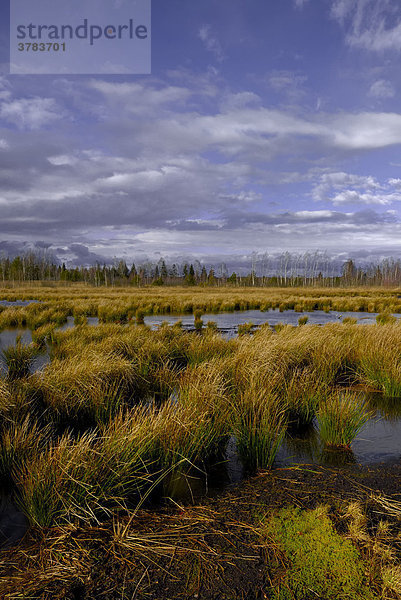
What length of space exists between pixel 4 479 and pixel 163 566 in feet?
7.45

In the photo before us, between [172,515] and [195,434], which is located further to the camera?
[195,434]

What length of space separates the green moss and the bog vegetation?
0.04 ft

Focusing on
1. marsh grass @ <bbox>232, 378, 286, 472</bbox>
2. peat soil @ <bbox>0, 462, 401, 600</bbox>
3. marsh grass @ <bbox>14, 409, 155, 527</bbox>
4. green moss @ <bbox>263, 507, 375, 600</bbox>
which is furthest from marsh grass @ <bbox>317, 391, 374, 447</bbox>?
marsh grass @ <bbox>14, 409, 155, 527</bbox>

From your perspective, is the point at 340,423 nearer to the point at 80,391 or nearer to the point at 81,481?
the point at 81,481

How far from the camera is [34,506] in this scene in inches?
118

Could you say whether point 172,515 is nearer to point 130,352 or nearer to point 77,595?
point 77,595

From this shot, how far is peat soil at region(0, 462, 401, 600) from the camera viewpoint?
7.83 feet

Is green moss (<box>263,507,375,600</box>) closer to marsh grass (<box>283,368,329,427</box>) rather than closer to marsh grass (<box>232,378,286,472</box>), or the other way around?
marsh grass (<box>232,378,286,472</box>)

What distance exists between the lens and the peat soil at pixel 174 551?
7.83 ft

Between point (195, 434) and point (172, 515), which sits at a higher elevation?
point (195, 434)

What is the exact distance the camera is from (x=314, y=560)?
2.65m

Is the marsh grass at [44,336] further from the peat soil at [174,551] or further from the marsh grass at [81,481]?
the peat soil at [174,551]

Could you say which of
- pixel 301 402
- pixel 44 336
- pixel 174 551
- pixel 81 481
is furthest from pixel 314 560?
pixel 44 336

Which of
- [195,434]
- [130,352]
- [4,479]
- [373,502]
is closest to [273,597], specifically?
[373,502]
